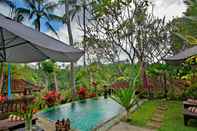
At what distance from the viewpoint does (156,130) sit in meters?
6.66

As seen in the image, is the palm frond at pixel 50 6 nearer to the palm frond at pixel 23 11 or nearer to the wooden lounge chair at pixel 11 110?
the palm frond at pixel 23 11

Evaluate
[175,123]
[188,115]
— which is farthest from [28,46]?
[175,123]

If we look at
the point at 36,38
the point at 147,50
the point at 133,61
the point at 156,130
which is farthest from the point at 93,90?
the point at 36,38

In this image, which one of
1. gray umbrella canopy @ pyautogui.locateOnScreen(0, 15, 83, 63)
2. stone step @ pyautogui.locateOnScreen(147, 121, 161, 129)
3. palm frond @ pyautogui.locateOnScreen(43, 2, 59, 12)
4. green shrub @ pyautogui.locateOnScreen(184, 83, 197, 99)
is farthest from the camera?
palm frond @ pyautogui.locateOnScreen(43, 2, 59, 12)

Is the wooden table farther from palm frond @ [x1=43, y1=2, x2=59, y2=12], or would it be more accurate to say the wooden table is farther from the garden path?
palm frond @ [x1=43, y1=2, x2=59, y2=12]

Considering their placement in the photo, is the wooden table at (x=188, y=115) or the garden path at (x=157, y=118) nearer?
the wooden table at (x=188, y=115)

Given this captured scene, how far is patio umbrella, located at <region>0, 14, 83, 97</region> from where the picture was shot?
2.72m

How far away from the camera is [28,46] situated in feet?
14.1

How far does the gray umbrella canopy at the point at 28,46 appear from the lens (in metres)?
2.72

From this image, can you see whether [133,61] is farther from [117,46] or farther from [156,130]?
[156,130]

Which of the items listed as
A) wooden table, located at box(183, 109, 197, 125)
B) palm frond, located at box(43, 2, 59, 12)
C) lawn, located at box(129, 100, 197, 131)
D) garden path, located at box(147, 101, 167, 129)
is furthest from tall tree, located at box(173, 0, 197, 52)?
palm frond, located at box(43, 2, 59, 12)

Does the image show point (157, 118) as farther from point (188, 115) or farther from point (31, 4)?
point (31, 4)

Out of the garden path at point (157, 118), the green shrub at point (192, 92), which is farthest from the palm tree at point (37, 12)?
the garden path at point (157, 118)

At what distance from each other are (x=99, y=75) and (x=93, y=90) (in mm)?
5460
